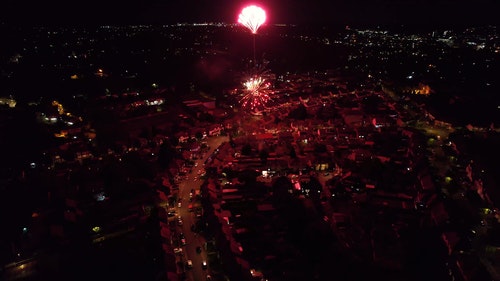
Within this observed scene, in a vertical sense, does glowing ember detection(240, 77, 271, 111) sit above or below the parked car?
above

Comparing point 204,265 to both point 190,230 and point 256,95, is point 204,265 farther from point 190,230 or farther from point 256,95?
point 256,95

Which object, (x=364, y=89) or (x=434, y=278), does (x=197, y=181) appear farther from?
(x=364, y=89)

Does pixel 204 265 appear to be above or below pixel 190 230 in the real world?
below

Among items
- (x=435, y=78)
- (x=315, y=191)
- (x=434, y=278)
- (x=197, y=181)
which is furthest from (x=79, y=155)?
(x=435, y=78)

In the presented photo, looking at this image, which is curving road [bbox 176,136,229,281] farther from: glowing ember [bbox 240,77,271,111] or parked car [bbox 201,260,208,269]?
glowing ember [bbox 240,77,271,111]

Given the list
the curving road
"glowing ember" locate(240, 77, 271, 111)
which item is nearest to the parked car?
the curving road

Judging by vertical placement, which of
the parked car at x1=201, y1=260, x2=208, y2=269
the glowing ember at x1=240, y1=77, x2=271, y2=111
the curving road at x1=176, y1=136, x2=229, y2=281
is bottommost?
the parked car at x1=201, y1=260, x2=208, y2=269

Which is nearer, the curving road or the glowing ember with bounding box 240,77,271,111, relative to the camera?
the curving road

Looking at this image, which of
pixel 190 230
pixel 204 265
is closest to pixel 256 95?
pixel 190 230

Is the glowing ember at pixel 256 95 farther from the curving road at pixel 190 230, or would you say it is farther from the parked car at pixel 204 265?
the parked car at pixel 204 265
